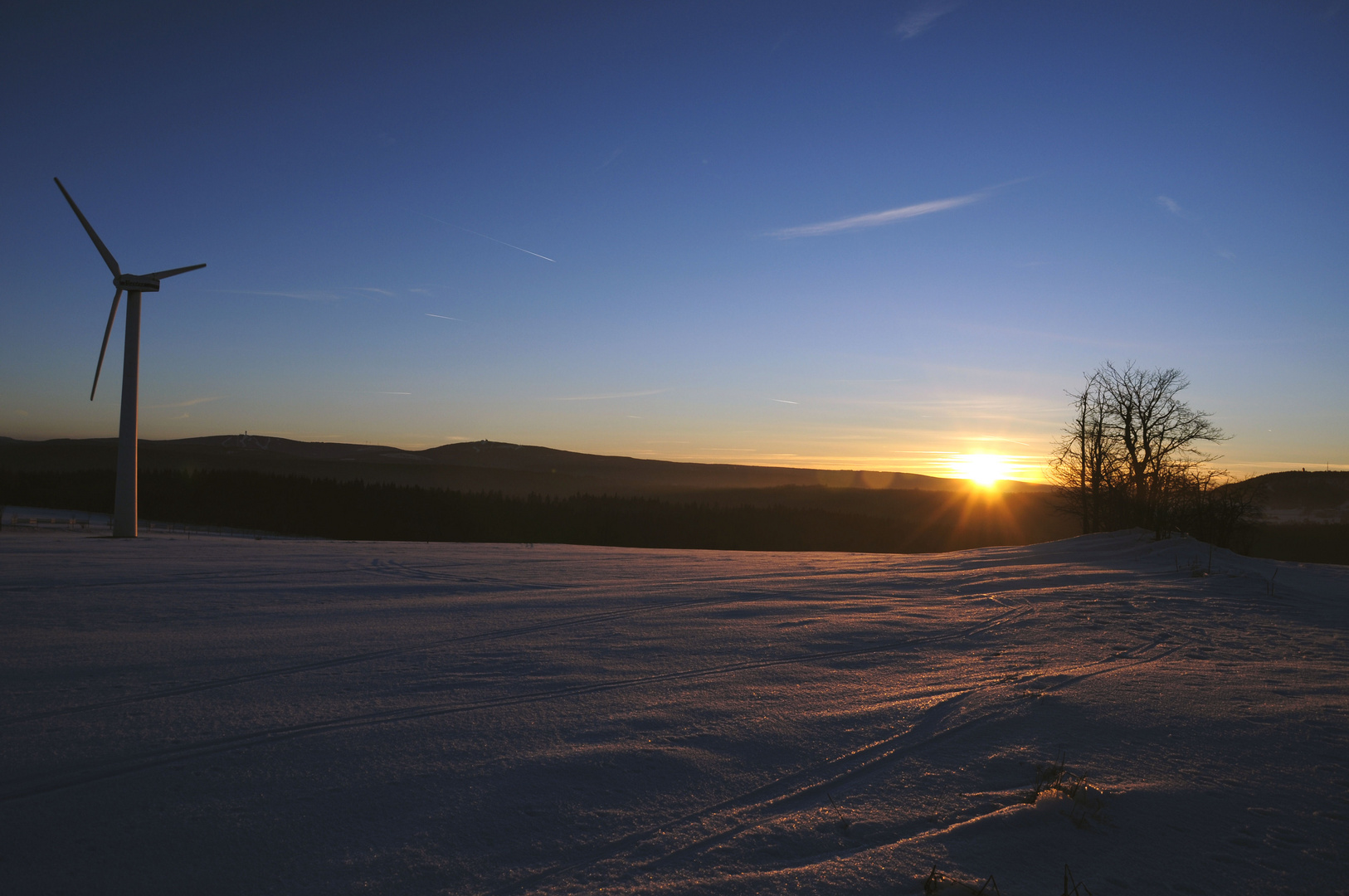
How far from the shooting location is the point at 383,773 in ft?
9.96

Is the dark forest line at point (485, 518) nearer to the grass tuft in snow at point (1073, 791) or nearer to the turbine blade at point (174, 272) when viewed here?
the turbine blade at point (174, 272)

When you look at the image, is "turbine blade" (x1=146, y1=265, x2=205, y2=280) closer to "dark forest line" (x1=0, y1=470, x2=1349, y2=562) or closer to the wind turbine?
the wind turbine

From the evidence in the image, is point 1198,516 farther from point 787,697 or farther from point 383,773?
point 383,773

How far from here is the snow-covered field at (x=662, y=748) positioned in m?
2.38

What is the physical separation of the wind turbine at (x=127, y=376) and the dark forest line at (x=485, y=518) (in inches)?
504

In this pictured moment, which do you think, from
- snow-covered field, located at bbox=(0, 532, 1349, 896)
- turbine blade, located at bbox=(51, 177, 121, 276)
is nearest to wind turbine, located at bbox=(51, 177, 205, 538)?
turbine blade, located at bbox=(51, 177, 121, 276)

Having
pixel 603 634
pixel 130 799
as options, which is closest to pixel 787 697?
pixel 603 634

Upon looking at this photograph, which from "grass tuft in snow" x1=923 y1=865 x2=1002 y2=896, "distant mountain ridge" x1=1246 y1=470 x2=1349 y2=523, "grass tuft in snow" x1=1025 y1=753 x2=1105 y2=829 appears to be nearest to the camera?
"grass tuft in snow" x1=923 y1=865 x2=1002 y2=896

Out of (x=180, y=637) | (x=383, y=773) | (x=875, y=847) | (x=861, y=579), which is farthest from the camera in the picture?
(x=861, y=579)

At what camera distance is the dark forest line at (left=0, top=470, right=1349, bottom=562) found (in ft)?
103

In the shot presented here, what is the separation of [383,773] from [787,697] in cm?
232

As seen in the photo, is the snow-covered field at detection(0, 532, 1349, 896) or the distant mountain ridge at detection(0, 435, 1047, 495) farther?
the distant mountain ridge at detection(0, 435, 1047, 495)

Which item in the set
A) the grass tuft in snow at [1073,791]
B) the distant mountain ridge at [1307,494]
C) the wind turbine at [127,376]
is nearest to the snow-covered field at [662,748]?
the grass tuft in snow at [1073,791]

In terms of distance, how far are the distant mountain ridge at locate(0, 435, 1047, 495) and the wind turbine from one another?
38189 millimetres
